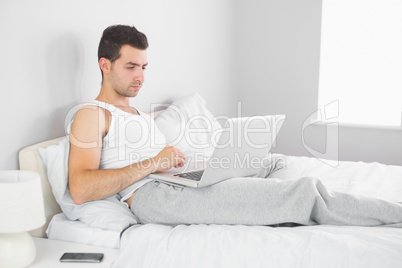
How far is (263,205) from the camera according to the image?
4.66 feet

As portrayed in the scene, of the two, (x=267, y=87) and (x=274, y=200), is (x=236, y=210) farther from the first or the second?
(x=267, y=87)

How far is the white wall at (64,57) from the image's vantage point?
148cm

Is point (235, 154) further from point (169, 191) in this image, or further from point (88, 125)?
point (88, 125)

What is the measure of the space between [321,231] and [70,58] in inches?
46.7

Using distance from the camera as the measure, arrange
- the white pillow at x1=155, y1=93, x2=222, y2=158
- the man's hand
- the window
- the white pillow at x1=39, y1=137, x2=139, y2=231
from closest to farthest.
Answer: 1. the white pillow at x1=39, y1=137, x2=139, y2=231
2. the man's hand
3. the white pillow at x1=155, y1=93, x2=222, y2=158
4. the window

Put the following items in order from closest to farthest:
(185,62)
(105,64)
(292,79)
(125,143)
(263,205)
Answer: (263,205) → (125,143) → (105,64) → (185,62) → (292,79)

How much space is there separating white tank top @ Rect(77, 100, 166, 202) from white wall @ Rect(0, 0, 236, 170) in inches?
7.7

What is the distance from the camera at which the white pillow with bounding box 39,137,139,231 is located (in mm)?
1486

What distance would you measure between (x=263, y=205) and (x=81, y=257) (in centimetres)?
61

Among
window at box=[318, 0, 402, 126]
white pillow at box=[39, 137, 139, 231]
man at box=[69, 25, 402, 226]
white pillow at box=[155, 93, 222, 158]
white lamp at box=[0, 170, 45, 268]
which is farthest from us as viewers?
window at box=[318, 0, 402, 126]

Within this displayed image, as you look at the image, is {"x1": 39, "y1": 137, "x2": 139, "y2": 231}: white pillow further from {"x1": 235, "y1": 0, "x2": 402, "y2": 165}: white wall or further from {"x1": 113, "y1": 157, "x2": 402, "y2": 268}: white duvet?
{"x1": 235, "y1": 0, "x2": 402, "y2": 165}: white wall

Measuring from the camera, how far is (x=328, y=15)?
10.9 ft

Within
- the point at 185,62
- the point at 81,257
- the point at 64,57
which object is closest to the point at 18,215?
the point at 81,257

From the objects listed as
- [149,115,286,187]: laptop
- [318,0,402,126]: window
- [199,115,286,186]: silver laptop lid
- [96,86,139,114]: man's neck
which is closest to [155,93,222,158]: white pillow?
[96,86,139,114]: man's neck
